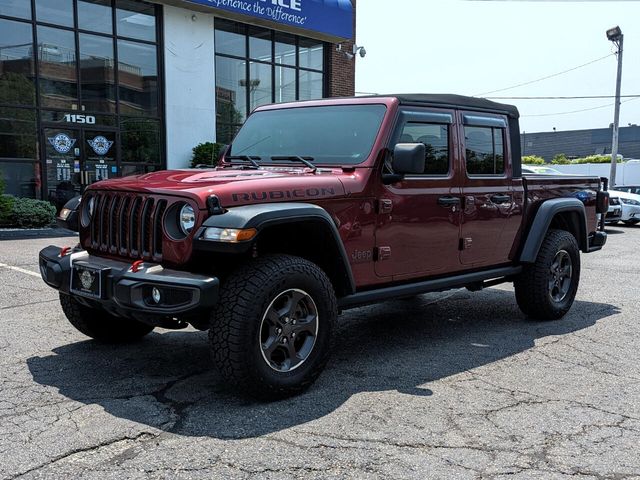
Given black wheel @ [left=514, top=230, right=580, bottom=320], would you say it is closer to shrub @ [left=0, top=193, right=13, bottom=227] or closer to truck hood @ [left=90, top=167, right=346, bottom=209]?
truck hood @ [left=90, top=167, right=346, bottom=209]

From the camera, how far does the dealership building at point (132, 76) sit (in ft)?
45.2

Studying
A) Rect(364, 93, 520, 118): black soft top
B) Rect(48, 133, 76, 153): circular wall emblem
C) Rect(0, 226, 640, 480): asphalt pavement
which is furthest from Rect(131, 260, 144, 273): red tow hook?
Rect(48, 133, 76, 153): circular wall emblem

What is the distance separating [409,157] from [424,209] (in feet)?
2.04

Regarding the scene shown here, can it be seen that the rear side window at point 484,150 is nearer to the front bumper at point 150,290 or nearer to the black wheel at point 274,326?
the black wheel at point 274,326

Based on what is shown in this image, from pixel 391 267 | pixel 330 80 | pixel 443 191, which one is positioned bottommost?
pixel 391 267

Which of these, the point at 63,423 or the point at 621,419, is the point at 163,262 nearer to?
the point at 63,423

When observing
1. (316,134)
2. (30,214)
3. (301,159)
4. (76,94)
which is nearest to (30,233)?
(30,214)

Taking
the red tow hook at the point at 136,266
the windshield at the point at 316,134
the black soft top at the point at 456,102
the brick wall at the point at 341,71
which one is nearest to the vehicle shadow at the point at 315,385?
the red tow hook at the point at 136,266

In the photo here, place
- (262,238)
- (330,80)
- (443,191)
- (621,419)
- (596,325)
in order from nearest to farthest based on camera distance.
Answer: (621,419) < (262,238) < (443,191) < (596,325) < (330,80)

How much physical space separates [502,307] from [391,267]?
104 inches

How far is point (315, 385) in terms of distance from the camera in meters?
4.18

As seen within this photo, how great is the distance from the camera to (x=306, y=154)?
16.0 feet

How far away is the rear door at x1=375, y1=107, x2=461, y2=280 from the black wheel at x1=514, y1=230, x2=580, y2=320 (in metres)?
1.07

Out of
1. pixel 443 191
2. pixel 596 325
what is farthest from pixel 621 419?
pixel 596 325
